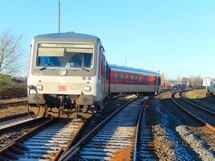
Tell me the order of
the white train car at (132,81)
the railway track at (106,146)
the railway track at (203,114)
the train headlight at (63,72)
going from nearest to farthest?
the railway track at (106,146) → the train headlight at (63,72) → the railway track at (203,114) → the white train car at (132,81)

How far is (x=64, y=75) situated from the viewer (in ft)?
41.4

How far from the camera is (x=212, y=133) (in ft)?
44.4

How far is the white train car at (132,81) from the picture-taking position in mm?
30350

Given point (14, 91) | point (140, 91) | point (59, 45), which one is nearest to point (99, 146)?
point (59, 45)

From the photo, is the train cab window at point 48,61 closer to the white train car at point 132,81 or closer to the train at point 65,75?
the train at point 65,75

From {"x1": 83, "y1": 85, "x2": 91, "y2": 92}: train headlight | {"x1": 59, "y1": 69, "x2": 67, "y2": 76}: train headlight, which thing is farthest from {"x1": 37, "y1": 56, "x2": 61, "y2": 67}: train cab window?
{"x1": 83, "y1": 85, "x2": 91, "y2": 92}: train headlight

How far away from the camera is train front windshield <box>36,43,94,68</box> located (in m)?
12.8

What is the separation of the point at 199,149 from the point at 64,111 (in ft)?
15.4

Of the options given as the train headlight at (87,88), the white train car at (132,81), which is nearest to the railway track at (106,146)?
the train headlight at (87,88)

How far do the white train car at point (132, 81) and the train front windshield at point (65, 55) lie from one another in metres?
14.6

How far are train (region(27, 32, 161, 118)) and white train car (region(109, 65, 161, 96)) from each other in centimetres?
1461

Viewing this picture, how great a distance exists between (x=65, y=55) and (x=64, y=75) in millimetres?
695

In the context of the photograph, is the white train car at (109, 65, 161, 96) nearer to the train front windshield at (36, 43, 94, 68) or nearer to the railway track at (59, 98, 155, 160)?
the train front windshield at (36, 43, 94, 68)

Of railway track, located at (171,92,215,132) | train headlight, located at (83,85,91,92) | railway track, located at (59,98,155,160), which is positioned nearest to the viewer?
railway track, located at (59,98,155,160)
